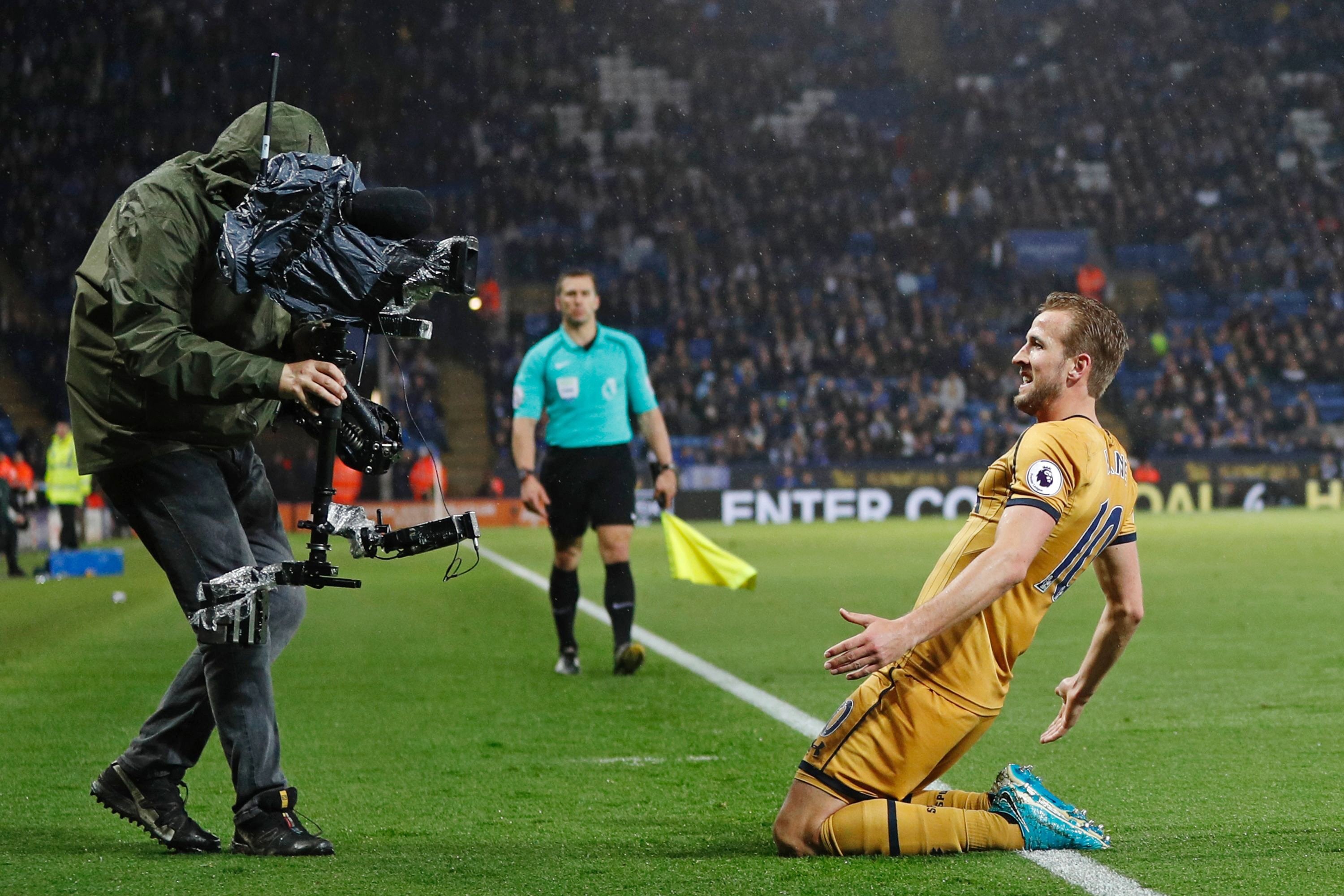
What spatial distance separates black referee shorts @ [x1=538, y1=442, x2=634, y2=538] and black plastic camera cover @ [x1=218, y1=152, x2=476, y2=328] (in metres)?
4.47

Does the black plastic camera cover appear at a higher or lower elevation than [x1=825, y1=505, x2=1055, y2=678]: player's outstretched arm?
higher

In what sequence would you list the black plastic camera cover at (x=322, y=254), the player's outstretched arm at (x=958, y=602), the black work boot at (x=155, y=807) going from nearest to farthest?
the player's outstretched arm at (x=958, y=602) < the black plastic camera cover at (x=322, y=254) < the black work boot at (x=155, y=807)

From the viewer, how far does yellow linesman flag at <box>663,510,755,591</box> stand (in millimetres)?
A: 9039

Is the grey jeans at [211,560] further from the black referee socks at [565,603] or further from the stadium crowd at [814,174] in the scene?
the stadium crowd at [814,174]

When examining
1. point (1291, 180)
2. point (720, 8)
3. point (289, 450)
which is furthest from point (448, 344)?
point (1291, 180)

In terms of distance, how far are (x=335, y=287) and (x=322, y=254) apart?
0.26 ft

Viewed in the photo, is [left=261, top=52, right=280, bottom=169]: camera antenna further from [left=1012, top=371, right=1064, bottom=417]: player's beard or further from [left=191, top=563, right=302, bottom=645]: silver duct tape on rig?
[left=1012, top=371, right=1064, bottom=417]: player's beard

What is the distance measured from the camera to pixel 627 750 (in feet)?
18.3

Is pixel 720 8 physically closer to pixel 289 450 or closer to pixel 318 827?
pixel 289 450

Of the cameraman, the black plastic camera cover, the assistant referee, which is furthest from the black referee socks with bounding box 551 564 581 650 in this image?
the black plastic camera cover

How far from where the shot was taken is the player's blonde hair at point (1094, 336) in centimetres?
363

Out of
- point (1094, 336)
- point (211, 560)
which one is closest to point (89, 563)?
point (211, 560)

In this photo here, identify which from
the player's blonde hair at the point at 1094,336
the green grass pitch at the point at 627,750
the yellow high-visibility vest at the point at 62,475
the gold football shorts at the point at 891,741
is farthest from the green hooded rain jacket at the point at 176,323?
the yellow high-visibility vest at the point at 62,475

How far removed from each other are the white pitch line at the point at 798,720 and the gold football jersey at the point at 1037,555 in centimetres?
39
